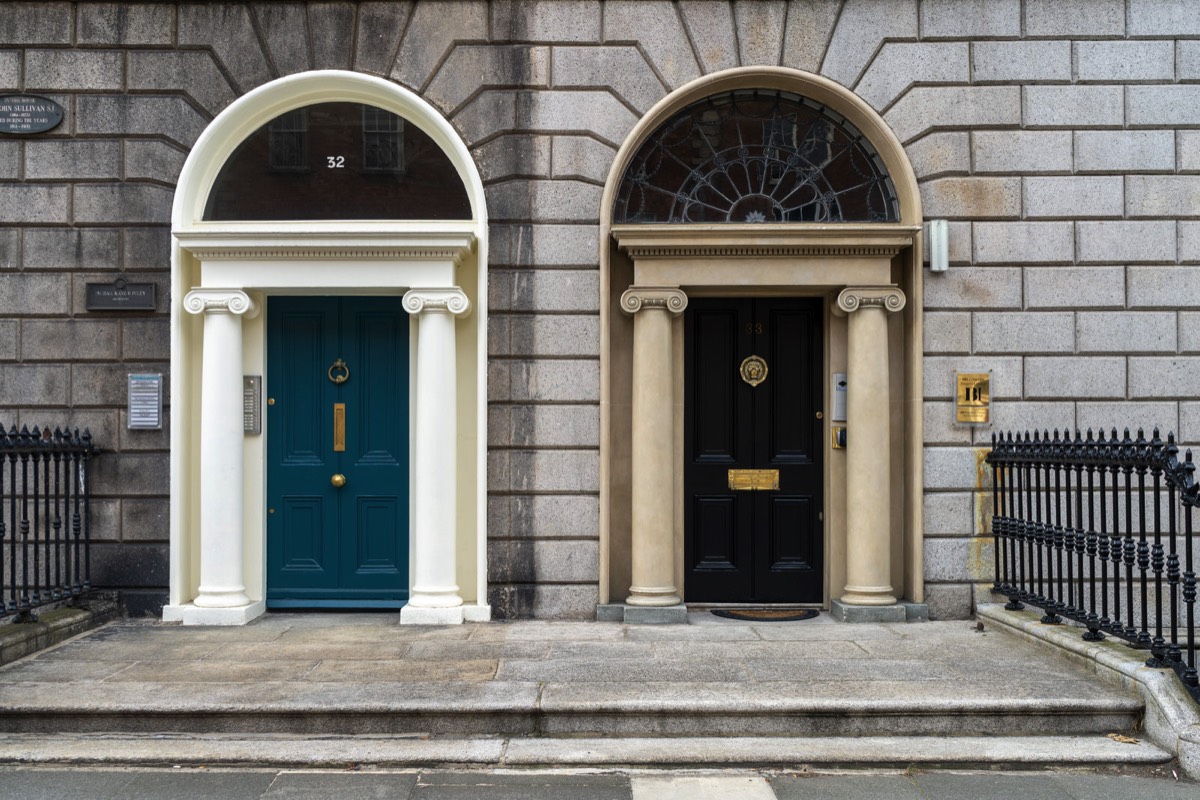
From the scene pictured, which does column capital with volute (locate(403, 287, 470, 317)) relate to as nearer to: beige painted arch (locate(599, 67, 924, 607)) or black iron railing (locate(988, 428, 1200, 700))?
beige painted arch (locate(599, 67, 924, 607))

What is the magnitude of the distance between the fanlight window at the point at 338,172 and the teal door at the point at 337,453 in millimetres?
847

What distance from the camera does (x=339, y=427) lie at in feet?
29.7

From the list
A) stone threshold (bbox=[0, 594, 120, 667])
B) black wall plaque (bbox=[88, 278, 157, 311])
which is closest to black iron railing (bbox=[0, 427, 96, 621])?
stone threshold (bbox=[0, 594, 120, 667])

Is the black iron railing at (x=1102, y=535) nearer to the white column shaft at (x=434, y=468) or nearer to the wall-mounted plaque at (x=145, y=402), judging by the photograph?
the white column shaft at (x=434, y=468)

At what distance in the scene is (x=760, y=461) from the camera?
9172 millimetres

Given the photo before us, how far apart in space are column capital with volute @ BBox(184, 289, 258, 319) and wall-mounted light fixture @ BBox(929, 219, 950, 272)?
6.01 meters

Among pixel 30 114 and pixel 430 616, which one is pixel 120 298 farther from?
pixel 430 616

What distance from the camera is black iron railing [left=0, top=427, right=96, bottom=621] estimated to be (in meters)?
7.91

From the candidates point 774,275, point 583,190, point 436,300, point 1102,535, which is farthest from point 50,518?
point 1102,535

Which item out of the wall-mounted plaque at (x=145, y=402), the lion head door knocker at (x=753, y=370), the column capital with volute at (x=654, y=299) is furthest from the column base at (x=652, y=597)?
the wall-mounted plaque at (x=145, y=402)

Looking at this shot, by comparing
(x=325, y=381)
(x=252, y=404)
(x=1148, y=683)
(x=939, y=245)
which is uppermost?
(x=939, y=245)

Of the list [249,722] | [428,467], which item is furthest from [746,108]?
[249,722]

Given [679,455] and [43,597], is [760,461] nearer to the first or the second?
[679,455]

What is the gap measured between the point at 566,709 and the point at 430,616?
9.16ft
